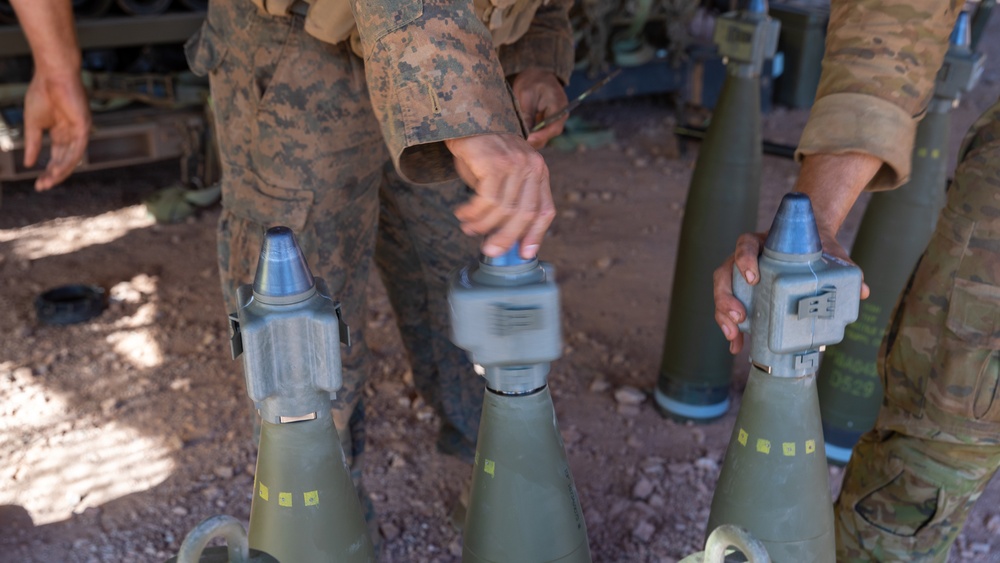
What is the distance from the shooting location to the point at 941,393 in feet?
4.62

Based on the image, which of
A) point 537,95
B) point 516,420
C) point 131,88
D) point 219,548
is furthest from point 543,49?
point 131,88

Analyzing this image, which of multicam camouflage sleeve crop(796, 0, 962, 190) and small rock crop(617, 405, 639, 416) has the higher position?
multicam camouflage sleeve crop(796, 0, 962, 190)

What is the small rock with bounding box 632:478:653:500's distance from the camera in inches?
80.7

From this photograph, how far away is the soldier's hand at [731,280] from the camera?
1.02 meters

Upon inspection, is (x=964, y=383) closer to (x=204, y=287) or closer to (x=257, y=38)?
(x=257, y=38)

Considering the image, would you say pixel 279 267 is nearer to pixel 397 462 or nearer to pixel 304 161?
pixel 304 161

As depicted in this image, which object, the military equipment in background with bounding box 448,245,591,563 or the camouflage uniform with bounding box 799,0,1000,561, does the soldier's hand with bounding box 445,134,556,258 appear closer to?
the military equipment in background with bounding box 448,245,591,563

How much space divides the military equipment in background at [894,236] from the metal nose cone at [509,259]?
127cm

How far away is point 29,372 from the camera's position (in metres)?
2.51

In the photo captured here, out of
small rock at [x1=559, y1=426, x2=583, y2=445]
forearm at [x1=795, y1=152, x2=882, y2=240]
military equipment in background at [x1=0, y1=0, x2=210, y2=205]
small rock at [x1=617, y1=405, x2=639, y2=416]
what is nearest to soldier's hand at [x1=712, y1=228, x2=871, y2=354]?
forearm at [x1=795, y1=152, x2=882, y2=240]

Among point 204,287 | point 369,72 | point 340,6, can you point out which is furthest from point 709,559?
point 204,287

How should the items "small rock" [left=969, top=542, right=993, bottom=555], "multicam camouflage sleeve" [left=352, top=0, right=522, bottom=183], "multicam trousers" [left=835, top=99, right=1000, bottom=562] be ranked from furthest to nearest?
"small rock" [left=969, top=542, right=993, bottom=555] < "multicam trousers" [left=835, top=99, right=1000, bottom=562] < "multicam camouflage sleeve" [left=352, top=0, right=522, bottom=183]

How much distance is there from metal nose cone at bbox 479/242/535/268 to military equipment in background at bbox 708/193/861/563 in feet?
0.82

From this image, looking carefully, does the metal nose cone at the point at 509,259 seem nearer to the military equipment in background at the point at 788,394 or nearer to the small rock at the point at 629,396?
the military equipment in background at the point at 788,394
